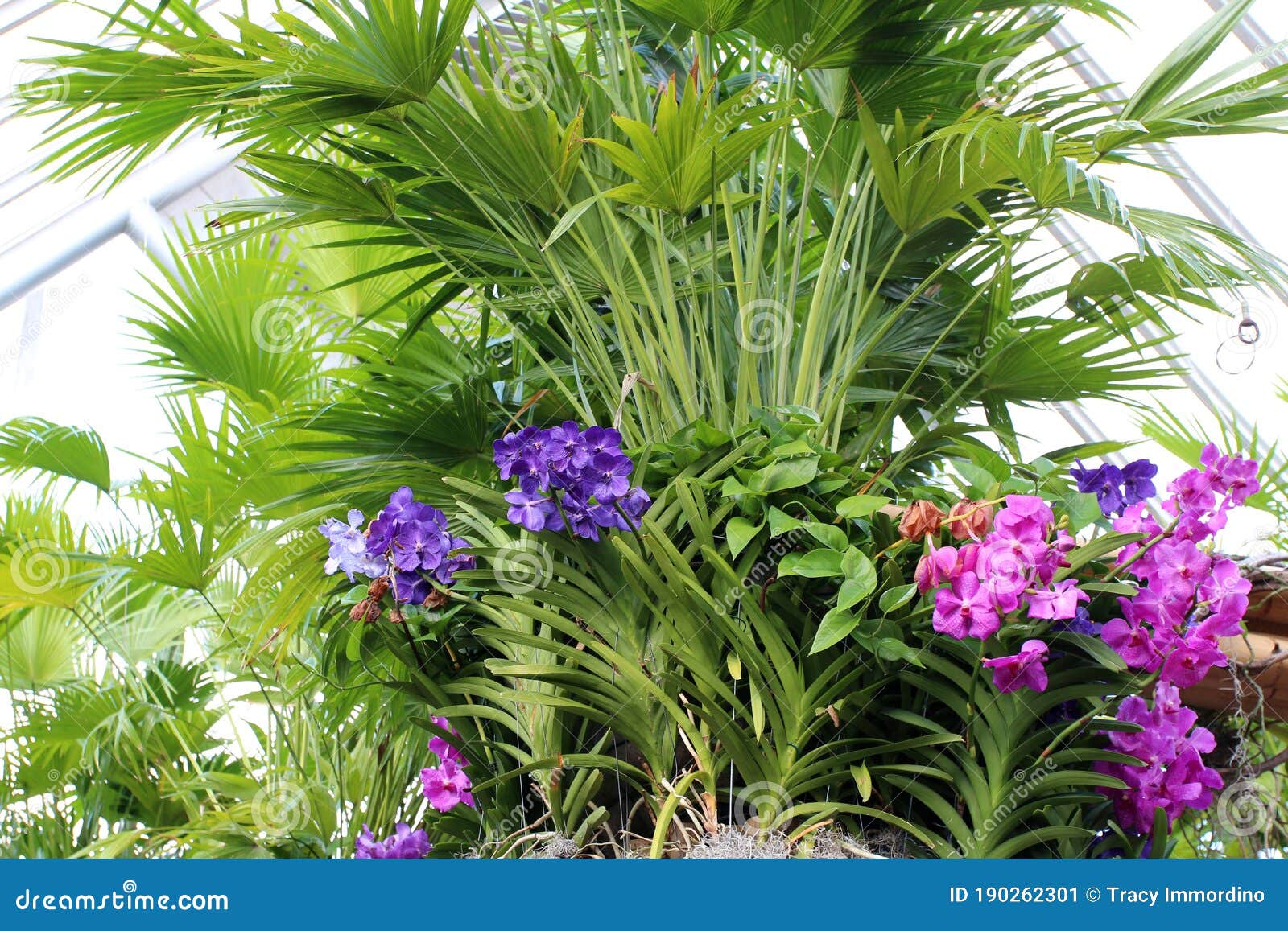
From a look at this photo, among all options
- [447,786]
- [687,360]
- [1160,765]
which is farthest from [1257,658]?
[447,786]

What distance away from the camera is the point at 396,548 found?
1.28m

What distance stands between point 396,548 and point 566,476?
0.24 meters

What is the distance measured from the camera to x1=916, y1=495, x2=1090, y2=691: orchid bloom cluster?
1043mm

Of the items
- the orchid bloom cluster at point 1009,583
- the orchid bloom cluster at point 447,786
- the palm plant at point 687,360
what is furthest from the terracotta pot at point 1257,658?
the orchid bloom cluster at point 447,786

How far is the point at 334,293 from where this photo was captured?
8.52 feet

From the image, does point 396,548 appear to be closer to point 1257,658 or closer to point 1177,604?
point 1177,604

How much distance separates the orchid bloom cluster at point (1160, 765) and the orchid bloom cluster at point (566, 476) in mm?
610

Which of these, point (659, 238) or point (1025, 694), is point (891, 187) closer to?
point (659, 238)

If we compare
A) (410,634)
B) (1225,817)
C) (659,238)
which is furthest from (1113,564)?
(410,634)

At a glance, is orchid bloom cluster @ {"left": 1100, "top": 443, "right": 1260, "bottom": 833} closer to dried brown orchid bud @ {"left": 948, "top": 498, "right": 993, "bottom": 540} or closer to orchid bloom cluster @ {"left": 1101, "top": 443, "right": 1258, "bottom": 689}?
orchid bloom cluster @ {"left": 1101, "top": 443, "right": 1258, "bottom": 689}

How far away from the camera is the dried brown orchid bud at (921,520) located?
1.11 m

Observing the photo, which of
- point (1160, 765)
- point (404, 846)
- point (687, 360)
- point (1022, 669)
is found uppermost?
point (687, 360)

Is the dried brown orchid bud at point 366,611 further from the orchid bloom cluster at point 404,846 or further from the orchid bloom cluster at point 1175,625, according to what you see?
the orchid bloom cluster at point 1175,625

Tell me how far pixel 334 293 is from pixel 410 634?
1.48 m
